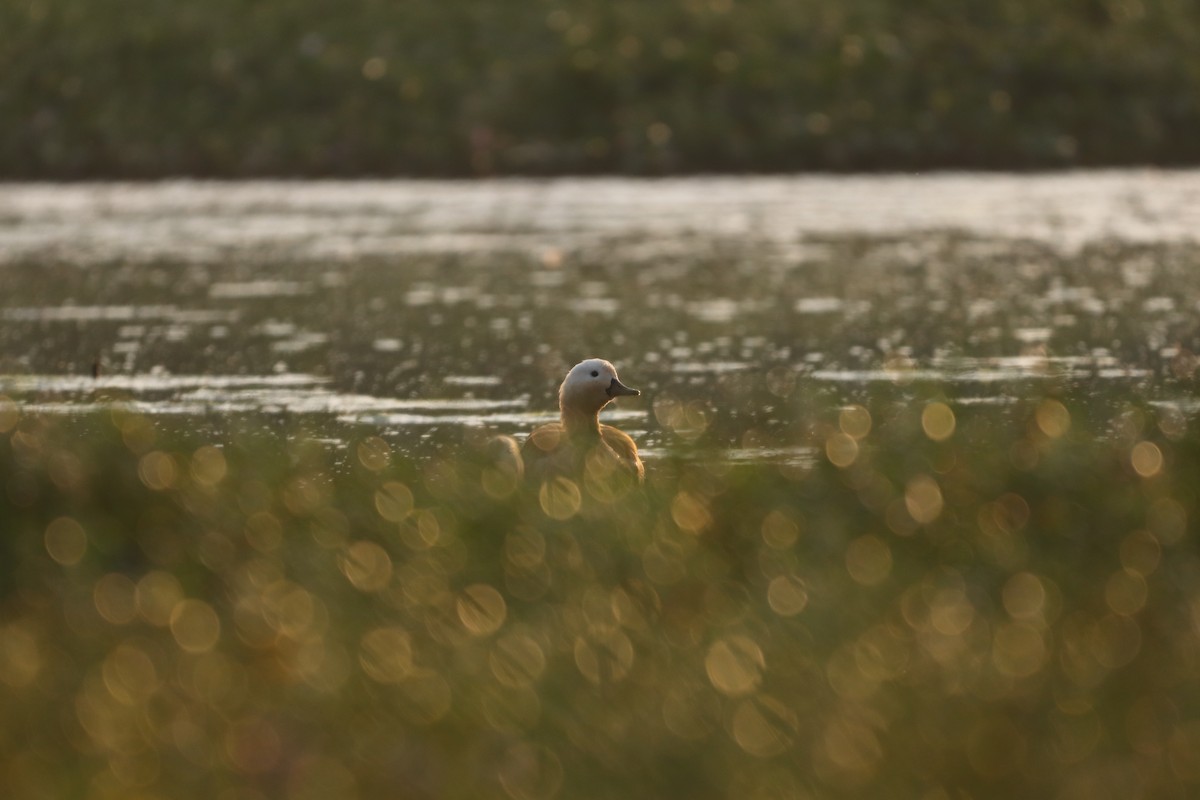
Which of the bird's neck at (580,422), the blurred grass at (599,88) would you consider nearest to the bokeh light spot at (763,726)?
the bird's neck at (580,422)

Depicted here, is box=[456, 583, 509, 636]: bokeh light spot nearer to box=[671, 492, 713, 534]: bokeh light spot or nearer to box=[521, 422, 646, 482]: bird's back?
box=[671, 492, 713, 534]: bokeh light spot

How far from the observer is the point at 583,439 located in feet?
46.4

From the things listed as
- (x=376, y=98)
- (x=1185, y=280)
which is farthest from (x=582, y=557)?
(x=376, y=98)

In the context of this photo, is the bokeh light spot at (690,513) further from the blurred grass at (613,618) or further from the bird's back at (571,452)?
the bird's back at (571,452)

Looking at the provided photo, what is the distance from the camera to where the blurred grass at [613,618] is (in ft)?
25.3

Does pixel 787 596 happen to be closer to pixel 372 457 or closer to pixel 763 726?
pixel 763 726

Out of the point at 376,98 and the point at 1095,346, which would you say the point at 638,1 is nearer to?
the point at 376,98

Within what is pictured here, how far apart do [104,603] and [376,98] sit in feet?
137

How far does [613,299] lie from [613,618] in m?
19.6

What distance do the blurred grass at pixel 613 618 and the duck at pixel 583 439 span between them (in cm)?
57

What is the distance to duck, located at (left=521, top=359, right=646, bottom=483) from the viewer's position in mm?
13445

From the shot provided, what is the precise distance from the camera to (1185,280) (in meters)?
29.3

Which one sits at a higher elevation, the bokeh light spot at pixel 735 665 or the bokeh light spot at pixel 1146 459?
→ the bokeh light spot at pixel 735 665

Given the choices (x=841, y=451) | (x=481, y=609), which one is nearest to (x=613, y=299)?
(x=841, y=451)
